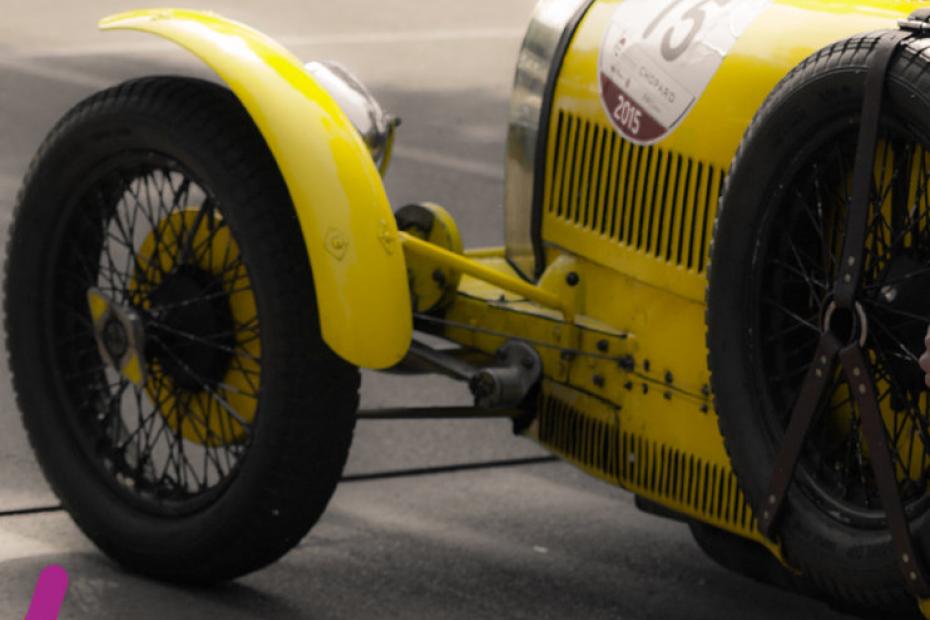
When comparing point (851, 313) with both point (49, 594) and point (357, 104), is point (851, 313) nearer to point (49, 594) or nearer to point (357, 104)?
point (357, 104)

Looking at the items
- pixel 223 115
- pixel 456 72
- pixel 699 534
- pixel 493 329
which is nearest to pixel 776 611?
pixel 699 534

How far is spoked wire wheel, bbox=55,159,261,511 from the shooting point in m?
4.00

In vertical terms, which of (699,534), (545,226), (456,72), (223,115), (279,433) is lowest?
(456,72)

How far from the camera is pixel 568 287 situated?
3973mm

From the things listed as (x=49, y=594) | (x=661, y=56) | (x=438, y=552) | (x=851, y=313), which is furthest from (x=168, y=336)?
(x=851, y=313)

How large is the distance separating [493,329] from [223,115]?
664 mm

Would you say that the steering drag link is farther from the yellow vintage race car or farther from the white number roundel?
the white number roundel

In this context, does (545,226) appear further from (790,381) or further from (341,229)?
(790,381)

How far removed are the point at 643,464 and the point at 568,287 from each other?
1.31 feet

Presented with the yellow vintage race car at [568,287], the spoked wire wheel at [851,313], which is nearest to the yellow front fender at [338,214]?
the yellow vintage race car at [568,287]

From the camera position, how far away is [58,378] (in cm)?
423

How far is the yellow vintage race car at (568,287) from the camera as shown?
10.5 ft

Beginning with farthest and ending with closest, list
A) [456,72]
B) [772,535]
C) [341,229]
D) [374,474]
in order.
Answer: [456,72] → [374,474] → [341,229] → [772,535]

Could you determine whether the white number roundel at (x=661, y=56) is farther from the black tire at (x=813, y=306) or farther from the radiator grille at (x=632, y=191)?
the black tire at (x=813, y=306)
